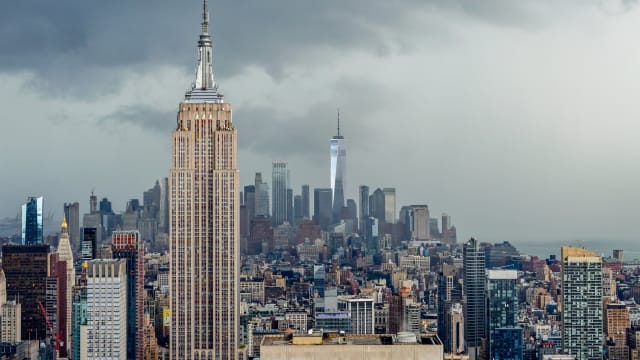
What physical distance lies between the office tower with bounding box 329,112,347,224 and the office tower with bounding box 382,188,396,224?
0.75 m

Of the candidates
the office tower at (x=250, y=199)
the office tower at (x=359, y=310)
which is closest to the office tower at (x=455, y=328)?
the office tower at (x=359, y=310)

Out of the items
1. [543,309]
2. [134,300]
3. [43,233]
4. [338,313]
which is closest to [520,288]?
[543,309]

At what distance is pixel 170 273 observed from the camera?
20516mm

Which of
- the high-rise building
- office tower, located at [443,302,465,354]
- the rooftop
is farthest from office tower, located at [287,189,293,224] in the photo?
the rooftop

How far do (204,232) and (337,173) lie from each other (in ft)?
9.79

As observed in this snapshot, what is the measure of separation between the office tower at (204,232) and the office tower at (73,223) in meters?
1.72

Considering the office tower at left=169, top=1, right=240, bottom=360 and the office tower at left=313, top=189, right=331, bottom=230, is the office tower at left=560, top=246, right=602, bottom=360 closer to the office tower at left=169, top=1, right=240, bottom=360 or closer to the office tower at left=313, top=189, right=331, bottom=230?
the office tower at left=313, top=189, right=331, bottom=230

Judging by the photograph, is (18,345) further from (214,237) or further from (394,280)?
(394,280)

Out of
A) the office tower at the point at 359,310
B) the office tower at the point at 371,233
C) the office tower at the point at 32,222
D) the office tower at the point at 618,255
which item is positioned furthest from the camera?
the office tower at the point at 371,233

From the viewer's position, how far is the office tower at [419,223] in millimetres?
19672

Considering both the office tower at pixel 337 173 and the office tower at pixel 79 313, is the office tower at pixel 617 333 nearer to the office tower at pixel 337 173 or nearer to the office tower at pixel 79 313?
the office tower at pixel 337 173

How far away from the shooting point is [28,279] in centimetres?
2370

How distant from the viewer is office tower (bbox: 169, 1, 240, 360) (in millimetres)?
20266

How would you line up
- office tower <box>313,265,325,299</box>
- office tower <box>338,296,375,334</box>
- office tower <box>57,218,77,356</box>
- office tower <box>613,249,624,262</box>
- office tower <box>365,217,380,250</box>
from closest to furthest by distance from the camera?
office tower <box>338,296,375,334</box>
office tower <box>613,249,624,262</box>
office tower <box>57,218,77,356</box>
office tower <box>365,217,380,250</box>
office tower <box>313,265,325,299</box>
